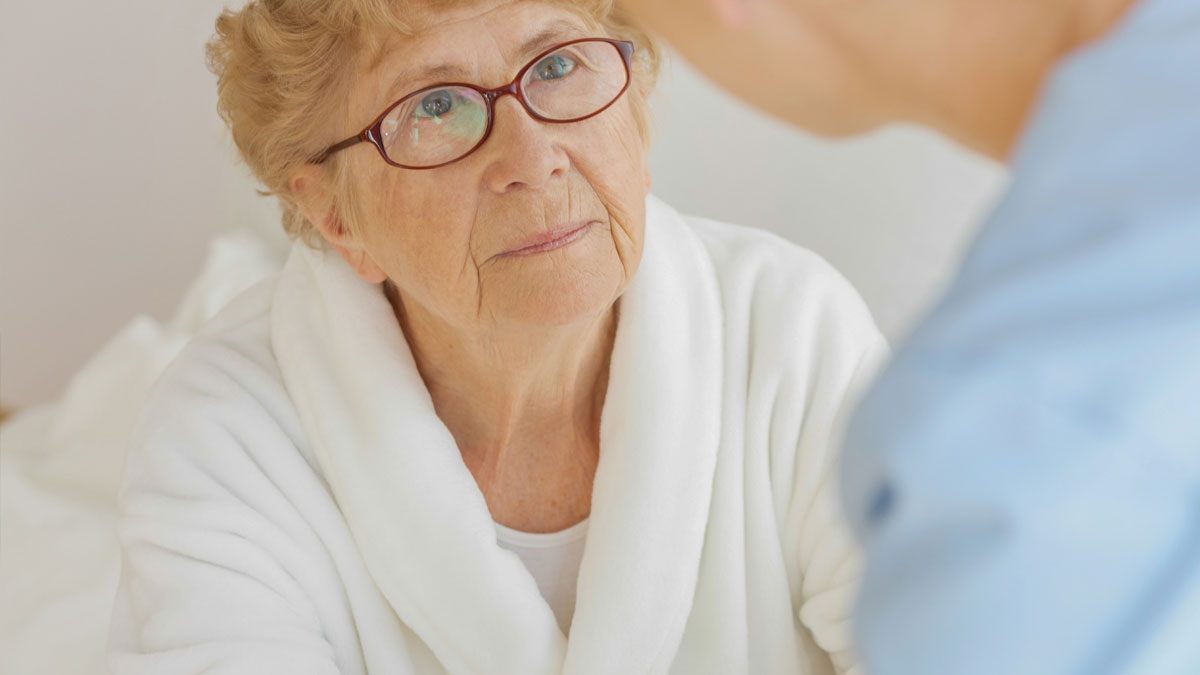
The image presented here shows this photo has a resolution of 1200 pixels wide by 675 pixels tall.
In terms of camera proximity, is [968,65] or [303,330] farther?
[303,330]

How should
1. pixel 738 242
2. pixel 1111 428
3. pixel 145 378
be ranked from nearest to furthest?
pixel 1111 428
pixel 738 242
pixel 145 378

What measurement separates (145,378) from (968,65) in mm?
2071

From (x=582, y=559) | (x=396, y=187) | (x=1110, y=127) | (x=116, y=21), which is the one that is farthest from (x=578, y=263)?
(x=116, y=21)

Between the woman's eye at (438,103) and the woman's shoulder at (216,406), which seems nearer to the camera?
the woman's eye at (438,103)

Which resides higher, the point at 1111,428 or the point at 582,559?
the point at 1111,428

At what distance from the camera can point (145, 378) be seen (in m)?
2.36

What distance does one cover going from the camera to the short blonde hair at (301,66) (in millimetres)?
1319

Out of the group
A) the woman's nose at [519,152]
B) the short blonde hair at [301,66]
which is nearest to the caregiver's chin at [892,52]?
the woman's nose at [519,152]

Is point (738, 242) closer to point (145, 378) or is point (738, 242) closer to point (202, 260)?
point (145, 378)

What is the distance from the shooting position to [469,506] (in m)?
1.38

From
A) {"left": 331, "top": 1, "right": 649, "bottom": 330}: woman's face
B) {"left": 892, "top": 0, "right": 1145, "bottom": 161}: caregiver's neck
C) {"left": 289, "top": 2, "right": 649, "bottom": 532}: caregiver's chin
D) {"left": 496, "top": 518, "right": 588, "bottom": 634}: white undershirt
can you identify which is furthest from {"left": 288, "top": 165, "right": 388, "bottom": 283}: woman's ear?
{"left": 892, "top": 0, "right": 1145, "bottom": 161}: caregiver's neck

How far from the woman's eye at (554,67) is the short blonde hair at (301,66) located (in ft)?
0.23

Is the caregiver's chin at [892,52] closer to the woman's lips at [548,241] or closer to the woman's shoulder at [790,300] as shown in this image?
the woman's lips at [548,241]

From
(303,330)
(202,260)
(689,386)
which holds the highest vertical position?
(689,386)
